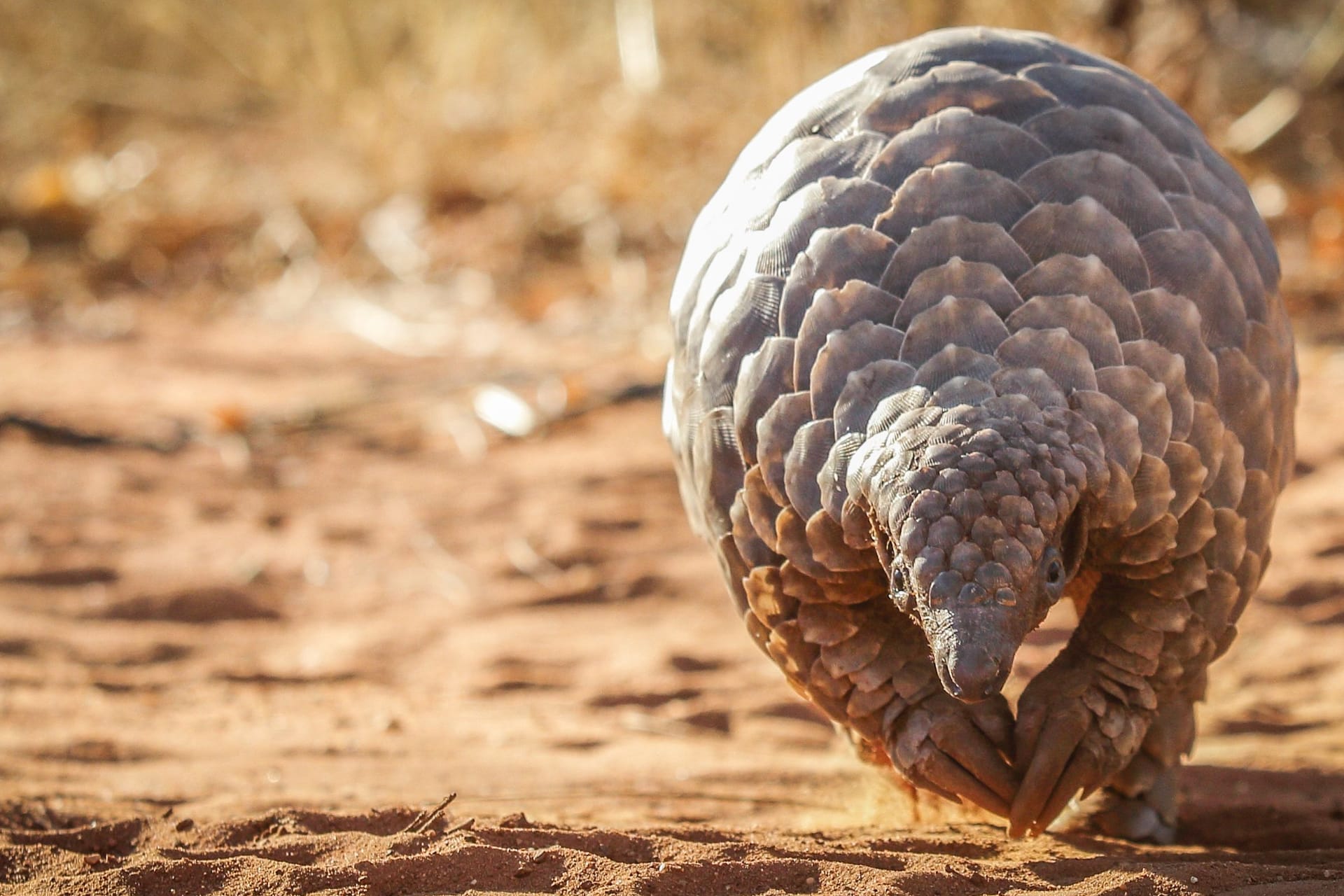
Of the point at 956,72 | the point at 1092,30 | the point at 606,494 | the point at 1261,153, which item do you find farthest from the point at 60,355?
the point at 1261,153

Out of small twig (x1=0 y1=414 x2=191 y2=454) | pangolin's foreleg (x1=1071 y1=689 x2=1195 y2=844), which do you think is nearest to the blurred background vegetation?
small twig (x1=0 y1=414 x2=191 y2=454)

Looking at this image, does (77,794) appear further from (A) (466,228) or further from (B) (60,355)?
(A) (466,228)

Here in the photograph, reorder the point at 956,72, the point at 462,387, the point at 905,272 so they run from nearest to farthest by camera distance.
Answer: the point at 905,272, the point at 956,72, the point at 462,387

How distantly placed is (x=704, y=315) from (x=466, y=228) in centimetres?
819

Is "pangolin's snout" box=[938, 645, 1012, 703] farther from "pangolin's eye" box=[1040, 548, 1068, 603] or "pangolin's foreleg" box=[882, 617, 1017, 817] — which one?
"pangolin's foreleg" box=[882, 617, 1017, 817]

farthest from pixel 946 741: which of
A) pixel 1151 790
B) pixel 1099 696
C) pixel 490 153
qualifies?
pixel 490 153

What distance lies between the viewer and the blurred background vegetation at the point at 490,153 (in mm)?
8734

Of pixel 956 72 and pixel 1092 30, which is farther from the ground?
pixel 1092 30

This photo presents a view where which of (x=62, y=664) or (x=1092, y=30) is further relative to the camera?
(x=1092, y=30)

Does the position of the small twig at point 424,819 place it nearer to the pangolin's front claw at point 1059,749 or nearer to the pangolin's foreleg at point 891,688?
the pangolin's foreleg at point 891,688

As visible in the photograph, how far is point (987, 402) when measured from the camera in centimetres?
238

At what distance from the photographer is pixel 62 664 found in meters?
4.72

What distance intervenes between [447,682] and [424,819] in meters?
1.76

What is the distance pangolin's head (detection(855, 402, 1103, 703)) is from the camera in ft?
7.37
